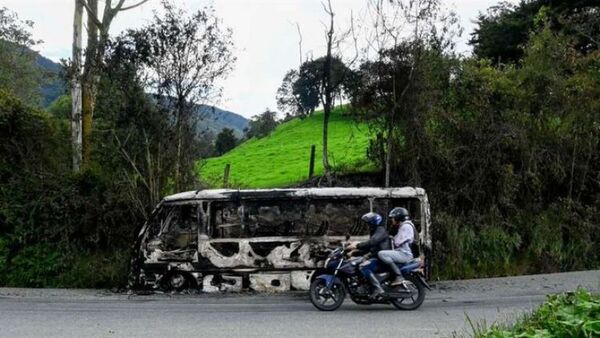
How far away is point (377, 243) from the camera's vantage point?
12.3 m

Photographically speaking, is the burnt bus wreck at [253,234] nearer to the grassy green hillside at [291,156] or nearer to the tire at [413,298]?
the tire at [413,298]

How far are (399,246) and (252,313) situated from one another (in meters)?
2.94

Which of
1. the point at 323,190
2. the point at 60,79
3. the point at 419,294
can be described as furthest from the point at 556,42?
the point at 60,79

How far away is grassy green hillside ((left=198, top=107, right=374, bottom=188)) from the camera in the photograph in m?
21.5

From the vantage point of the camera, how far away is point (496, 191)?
1906 centimetres

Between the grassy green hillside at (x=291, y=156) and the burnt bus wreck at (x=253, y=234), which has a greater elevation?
the grassy green hillside at (x=291, y=156)

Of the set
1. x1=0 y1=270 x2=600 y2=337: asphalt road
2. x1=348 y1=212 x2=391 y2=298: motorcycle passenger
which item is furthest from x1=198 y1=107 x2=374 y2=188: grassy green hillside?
x1=348 y1=212 x2=391 y2=298: motorcycle passenger

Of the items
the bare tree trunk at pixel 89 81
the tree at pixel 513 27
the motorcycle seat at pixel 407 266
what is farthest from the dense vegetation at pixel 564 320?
the tree at pixel 513 27

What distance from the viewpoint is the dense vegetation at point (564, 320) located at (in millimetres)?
3834

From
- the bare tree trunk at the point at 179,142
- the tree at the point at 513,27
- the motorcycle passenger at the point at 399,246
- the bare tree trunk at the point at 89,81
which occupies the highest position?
the tree at the point at 513,27

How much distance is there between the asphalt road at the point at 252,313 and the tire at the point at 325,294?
7.1 inches

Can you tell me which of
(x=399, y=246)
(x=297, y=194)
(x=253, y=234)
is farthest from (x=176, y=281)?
(x=399, y=246)

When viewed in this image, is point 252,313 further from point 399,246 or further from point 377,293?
point 399,246

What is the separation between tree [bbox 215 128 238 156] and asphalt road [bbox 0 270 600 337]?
34073 mm
